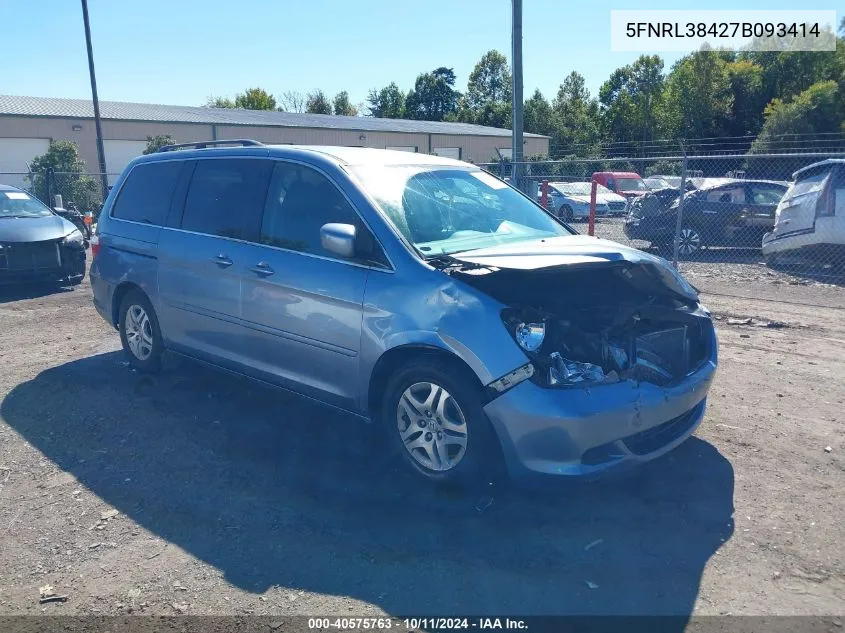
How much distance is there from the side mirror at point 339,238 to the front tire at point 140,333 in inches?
95.5

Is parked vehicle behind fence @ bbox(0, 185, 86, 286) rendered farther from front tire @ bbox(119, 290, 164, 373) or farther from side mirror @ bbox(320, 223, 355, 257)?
side mirror @ bbox(320, 223, 355, 257)

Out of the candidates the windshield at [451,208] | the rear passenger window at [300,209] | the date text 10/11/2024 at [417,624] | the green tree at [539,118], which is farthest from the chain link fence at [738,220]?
the green tree at [539,118]

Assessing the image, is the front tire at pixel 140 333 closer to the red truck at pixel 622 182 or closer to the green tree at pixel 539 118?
the red truck at pixel 622 182

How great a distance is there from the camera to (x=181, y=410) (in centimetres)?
559

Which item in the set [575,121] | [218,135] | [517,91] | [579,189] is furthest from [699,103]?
[517,91]

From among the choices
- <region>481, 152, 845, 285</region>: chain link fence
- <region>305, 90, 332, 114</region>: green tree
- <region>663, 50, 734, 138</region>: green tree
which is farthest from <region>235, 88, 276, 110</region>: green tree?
<region>481, 152, 845, 285</region>: chain link fence

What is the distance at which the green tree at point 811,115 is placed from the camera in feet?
111

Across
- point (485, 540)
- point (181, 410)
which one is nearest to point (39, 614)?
point (485, 540)

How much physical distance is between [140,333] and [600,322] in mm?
4133

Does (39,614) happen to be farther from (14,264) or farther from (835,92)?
→ (835,92)

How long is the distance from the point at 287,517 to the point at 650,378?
6.98ft

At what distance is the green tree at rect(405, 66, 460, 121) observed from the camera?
76.9 metres

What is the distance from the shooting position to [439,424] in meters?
4.01

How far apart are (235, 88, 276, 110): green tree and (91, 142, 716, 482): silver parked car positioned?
78.2m
